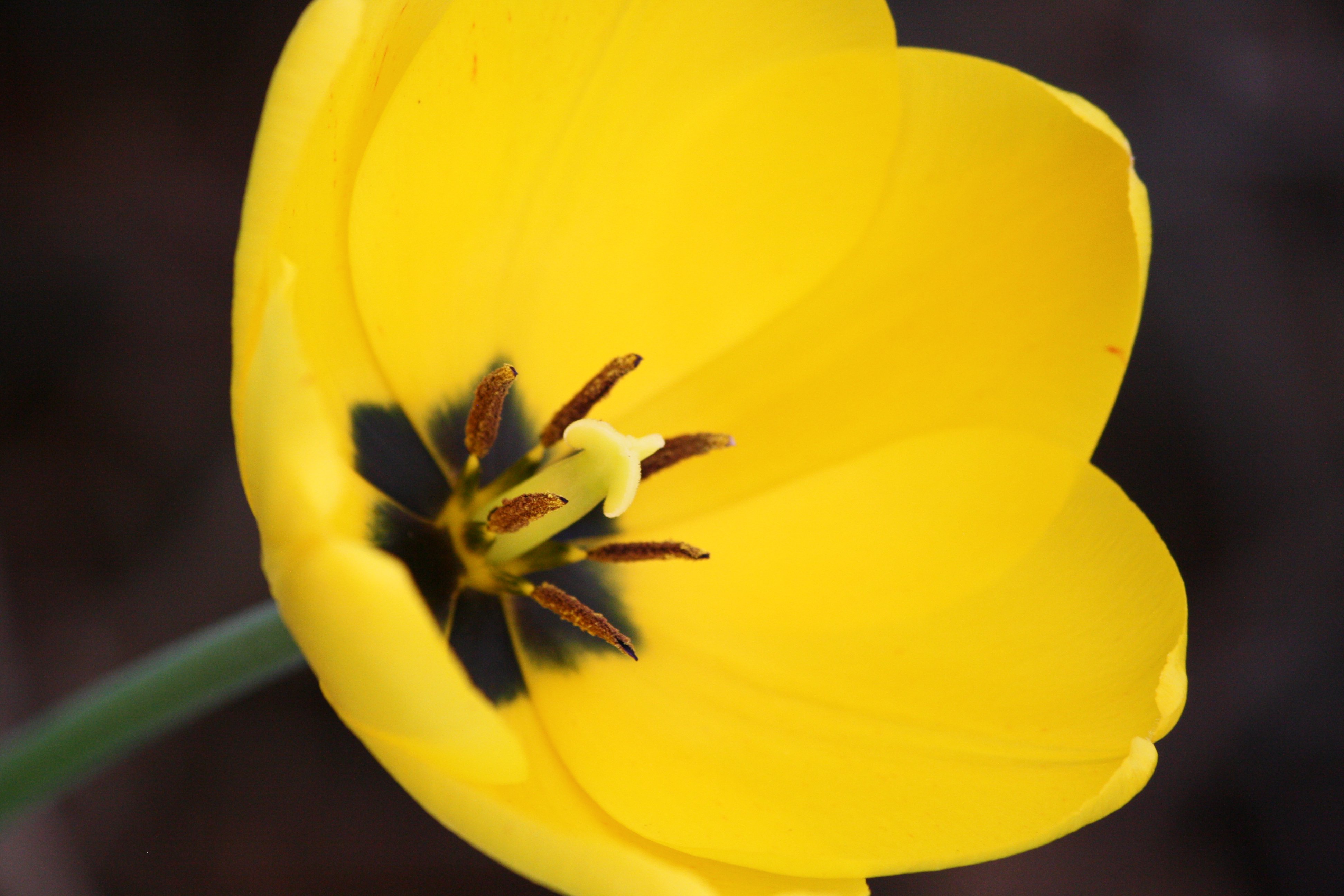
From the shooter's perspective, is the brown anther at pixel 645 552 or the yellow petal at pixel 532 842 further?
the brown anther at pixel 645 552

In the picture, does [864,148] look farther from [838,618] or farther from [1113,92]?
[1113,92]

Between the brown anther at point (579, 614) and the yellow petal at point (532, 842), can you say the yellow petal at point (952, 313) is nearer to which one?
the brown anther at point (579, 614)

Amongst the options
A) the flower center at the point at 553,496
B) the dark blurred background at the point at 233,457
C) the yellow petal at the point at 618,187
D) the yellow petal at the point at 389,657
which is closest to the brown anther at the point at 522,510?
the flower center at the point at 553,496

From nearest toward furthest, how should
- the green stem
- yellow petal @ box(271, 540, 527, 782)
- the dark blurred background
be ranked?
yellow petal @ box(271, 540, 527, 782)
the green stem
the dark blurred background

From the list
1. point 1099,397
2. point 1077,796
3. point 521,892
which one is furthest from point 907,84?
point 521,892

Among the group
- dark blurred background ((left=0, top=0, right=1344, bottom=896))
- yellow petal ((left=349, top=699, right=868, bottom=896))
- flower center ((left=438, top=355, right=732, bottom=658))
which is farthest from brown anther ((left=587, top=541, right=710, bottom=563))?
dark blurred background ((left=0, top=0, right=1344, bottom=896))

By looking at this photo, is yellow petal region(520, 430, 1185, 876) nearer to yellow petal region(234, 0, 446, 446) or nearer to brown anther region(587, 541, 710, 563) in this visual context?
brown anther region(587, 541, 710, 563)
